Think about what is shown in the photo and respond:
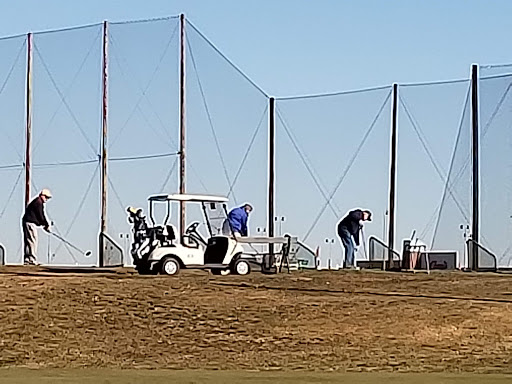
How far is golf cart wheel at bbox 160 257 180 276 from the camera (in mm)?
21484

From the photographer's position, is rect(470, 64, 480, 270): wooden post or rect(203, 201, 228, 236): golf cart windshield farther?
rect(470, 64, 480, 270): wooden post

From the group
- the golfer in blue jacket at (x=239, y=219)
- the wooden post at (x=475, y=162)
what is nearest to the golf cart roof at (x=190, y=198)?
the golfer in blue jacket at (x=239, y=219)

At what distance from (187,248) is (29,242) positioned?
4.86m

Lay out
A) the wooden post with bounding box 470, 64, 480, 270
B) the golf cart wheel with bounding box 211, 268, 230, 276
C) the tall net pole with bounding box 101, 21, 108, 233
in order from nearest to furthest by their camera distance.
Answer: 1. the golf cart wheel with bounding box 211, 268, 230, 276
2. the wooden post with bounding box 470, 64, 480, 270
3. the tall net pole with bounding box 101, 21, 108, 233

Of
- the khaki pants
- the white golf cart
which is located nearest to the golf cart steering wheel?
the white golf cart

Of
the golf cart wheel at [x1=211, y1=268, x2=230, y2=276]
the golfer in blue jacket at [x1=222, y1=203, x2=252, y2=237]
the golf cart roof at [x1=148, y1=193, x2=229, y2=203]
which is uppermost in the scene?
the golf cart roof at [x1=148, y1=193, x2=229, y2=203]

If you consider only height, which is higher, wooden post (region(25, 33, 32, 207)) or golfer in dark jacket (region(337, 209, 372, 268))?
wooden post (region(25, 33, 32, 207))

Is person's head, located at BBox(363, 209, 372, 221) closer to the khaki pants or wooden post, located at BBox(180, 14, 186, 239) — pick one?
wooden post, located at BBox(180, 14, 186, 239)

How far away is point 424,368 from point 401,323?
329 cm

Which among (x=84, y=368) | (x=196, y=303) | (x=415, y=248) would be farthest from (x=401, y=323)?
(x=415, y=248)

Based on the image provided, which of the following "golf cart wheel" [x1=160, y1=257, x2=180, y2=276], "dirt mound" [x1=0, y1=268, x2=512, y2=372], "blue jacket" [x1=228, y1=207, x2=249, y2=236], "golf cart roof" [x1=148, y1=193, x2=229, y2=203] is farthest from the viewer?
"blue jacket" [x1=228, y1=207, x2=249, y2=236]

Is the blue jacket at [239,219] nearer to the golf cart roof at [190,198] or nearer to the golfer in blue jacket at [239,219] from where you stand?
the golfer in blue jacket at [239,219]

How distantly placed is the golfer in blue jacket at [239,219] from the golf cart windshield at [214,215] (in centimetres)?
50

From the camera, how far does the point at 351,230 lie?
87.7 ft
